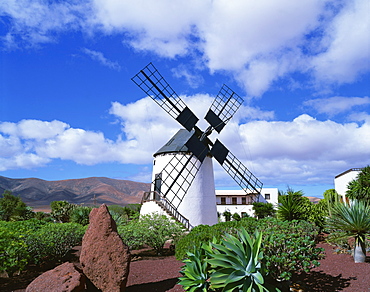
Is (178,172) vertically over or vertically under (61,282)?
over

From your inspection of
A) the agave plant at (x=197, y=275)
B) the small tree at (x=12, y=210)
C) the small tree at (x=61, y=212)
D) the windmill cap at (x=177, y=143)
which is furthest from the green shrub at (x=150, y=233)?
the small tree at (x=12, y=210)

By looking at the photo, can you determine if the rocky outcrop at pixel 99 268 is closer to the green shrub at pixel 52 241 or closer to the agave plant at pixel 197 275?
the agave plant at pixel 197 275

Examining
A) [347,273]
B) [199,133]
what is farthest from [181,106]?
[347,273]

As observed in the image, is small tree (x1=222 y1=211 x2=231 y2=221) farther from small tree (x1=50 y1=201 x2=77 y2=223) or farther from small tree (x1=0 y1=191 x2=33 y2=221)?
small tree (x1=0 y1=191 x2=33 y2=221)

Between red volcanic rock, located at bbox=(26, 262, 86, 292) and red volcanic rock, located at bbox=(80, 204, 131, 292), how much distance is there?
1.01 feet

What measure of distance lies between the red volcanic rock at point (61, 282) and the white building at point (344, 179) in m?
26.9

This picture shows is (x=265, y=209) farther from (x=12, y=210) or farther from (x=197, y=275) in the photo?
(x=197, y=275)

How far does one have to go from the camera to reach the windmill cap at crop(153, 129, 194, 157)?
2041 centimetres

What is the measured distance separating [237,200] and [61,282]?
Result: 112ft

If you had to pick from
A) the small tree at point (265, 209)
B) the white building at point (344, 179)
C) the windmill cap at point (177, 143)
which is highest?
the windmill cap at point (177, 143)

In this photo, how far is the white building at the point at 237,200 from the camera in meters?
37.3

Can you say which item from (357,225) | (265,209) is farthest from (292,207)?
(265,209)

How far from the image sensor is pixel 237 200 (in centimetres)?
3941

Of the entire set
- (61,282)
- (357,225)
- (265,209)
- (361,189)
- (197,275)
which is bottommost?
(61,282)
